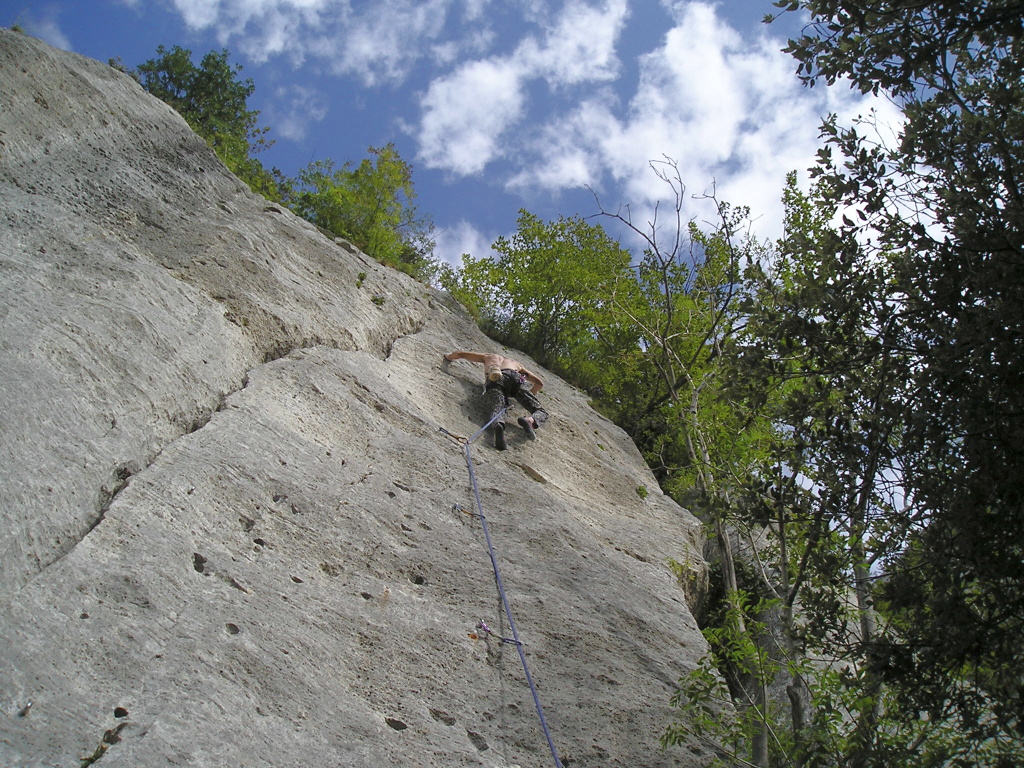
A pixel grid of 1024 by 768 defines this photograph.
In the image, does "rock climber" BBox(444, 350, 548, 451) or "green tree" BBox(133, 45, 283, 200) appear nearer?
"rock climber" BBox(444, 350, 548, 451)

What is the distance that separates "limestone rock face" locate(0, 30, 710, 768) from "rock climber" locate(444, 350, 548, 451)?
1.15ft

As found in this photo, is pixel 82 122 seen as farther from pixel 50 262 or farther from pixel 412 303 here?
pixel 412 303

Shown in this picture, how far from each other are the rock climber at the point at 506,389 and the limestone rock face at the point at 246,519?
0.35 metres

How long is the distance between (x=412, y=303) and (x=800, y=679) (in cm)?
820

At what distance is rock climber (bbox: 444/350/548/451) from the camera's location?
34.3 feet

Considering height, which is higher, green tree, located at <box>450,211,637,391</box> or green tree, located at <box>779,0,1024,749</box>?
green tree, located at <box>450,211,637,391</box>

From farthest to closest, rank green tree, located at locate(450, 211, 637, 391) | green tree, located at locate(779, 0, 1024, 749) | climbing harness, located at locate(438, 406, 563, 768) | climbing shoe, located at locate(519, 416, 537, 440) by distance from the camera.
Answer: green tree, located at locate(450, 211, 637, 391)
climbing shoe, located at locate(519, 416, 537, 440)
climbing harness, located at locate(438, 406, 563, 768)
green tree, located at locate(779, 0, 1024, 749)

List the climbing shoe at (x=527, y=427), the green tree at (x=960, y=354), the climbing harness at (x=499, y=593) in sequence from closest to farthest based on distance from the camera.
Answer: the green tree at (x=960, y=354) < the climbing harness at (x=499, y=593) < the climbing shoe at (x=527, y=427)

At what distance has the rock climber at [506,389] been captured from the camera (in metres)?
10.5

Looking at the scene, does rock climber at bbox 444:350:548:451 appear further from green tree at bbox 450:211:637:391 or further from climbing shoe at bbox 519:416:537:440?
green tree at bbox 450:211:637:391

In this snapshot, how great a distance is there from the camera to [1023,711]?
3.57 m

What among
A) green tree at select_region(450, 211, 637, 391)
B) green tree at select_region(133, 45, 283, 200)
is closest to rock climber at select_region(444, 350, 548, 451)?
green tree at select_region(450, 211, 637, 391)

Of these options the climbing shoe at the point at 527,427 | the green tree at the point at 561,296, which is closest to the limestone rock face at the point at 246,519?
the climbing shoe at the point at 527,427

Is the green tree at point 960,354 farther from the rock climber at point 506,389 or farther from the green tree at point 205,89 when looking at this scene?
the green tree at point 205,89
